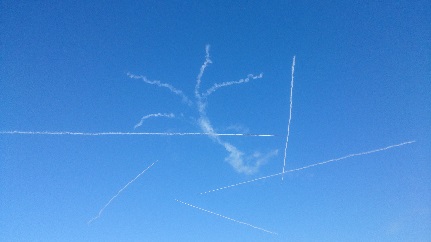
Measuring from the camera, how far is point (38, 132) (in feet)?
50.2

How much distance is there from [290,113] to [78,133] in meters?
13.6

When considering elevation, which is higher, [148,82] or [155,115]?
[148,82]

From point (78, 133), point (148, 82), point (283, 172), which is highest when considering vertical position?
point (148, 82)

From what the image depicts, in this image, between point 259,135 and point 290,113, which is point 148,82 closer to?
point 259,135

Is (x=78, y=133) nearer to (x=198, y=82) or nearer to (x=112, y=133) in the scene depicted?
(x=112, y=133)

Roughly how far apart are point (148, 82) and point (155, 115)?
2.13 meters

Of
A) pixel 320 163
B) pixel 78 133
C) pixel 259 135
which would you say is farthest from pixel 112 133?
pixel 320 163

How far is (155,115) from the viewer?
51.6ft

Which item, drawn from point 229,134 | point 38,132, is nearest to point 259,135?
point 229,134

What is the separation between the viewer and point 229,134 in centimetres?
1598

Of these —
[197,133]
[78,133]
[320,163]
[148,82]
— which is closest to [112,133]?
[78,133]

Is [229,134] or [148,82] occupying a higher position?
[148,82]

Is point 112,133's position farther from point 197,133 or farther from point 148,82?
point 197,133

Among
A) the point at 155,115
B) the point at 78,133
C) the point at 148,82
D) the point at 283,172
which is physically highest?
the point at 148,82
